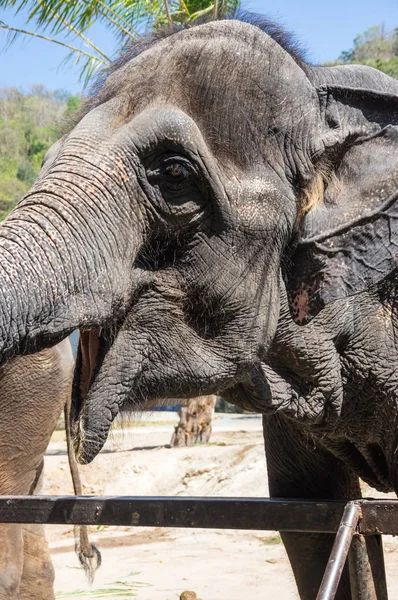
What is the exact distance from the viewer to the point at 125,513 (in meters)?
2.46

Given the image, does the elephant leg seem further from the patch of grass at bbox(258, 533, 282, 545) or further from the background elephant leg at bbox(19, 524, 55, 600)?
the patch of grass at bbox(258, 533, 282, 545)

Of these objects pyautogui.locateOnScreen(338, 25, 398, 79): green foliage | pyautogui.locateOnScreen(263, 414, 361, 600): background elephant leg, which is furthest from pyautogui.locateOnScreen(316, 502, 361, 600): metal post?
pyautogui.locateOnScreen(338, 25, 398, 79): green foliage

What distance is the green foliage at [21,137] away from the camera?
120 ft

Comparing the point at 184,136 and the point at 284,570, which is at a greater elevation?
the point at 184,136

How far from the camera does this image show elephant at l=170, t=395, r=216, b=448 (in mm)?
11828

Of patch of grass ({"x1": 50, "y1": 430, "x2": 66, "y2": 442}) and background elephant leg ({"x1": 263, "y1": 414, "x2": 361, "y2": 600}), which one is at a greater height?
background elephant leg ({"x1": 263, "y1": 414, "x2": 361, "y2": 600})

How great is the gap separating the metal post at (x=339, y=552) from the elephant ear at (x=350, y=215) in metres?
0.63

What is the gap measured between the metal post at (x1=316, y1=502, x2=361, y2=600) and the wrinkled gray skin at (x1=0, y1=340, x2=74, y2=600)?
3.17 meters

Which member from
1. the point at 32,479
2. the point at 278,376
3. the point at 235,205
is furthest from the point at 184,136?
the point at 32,479

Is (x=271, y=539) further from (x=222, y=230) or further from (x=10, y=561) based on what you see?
(x=222, y=230)

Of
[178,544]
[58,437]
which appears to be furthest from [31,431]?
[58,437]

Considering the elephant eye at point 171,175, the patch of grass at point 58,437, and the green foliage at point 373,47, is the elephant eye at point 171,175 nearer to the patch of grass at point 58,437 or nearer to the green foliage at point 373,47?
the patch of grass at point 58,437

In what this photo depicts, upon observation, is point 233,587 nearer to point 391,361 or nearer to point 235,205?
point 391,361

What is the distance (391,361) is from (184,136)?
89 cm
